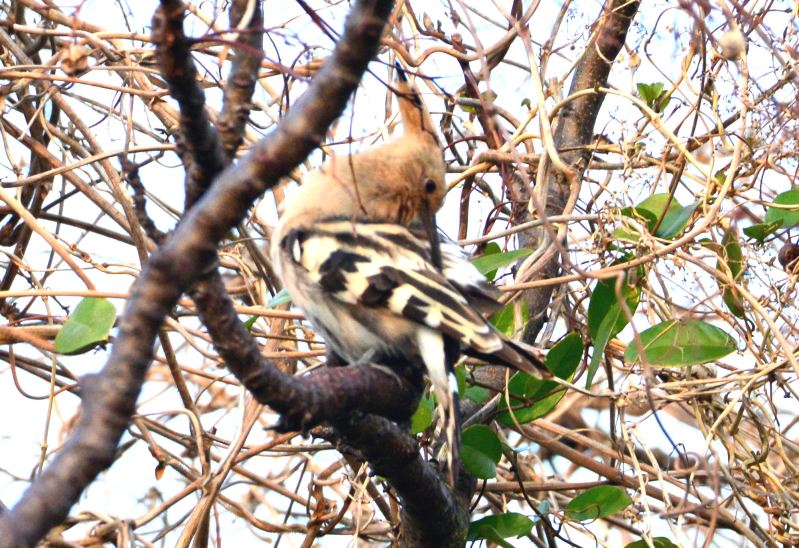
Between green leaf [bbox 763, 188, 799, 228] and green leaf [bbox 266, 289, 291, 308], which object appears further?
green leaf [bbox 763, 188, 799, 228]

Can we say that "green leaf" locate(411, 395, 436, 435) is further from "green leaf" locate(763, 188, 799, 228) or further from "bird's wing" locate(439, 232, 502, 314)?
"green leaf" locate(763, 188, 799, 228)

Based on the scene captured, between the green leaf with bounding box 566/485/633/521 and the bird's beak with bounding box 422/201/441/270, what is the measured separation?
845mm

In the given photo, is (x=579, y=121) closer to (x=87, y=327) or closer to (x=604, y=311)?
(x=604, y=311)

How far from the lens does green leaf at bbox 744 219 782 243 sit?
119 inches

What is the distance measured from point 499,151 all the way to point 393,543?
1.17 meters

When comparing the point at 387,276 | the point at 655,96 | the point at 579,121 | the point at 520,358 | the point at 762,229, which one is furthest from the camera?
the point at 579,121

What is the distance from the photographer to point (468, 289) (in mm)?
2578

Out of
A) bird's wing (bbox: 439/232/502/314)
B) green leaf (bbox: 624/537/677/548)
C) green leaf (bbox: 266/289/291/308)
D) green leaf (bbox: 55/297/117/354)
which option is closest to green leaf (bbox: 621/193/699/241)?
bird's wing (bbox: 439/232/502/314)

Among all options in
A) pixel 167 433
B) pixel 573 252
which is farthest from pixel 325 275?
pixel 167 433

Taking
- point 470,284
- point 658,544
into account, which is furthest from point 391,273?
point 658,544

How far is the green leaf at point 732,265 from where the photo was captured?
2.92 m

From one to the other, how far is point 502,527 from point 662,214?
3.15 ft

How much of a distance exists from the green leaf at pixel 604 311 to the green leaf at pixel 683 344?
0.25 ft

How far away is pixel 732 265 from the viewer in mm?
2996
